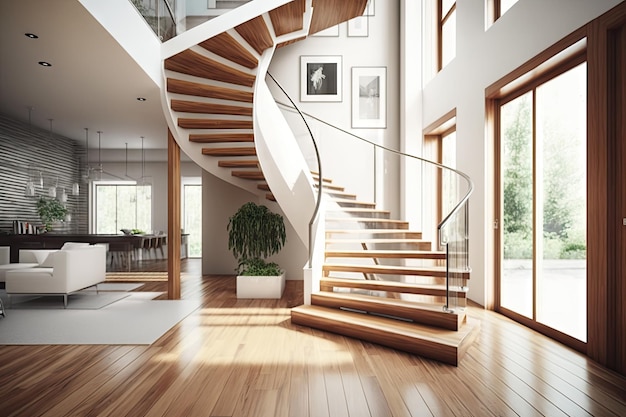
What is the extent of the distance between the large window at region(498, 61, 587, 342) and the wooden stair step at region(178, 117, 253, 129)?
337cm

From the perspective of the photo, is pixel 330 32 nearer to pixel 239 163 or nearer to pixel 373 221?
pixel 239 163

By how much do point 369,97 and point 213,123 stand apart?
3.35 metres

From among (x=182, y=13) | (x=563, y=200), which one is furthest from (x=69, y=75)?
(x=563, y=200)

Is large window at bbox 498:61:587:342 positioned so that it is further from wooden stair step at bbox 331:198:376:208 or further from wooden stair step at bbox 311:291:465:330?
wooden stair step at bbox 331:198:376:208

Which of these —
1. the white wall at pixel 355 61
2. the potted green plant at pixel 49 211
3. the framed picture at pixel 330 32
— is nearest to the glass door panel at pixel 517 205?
the white wall at pixel 355 61

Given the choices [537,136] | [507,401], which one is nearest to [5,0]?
[507,401]

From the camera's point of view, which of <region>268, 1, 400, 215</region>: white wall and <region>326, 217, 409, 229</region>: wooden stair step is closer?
<region>326, 217, 409, 229</region>: wooden stair step

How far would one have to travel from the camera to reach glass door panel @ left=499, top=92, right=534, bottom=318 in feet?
14.1

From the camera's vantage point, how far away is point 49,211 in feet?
28.7

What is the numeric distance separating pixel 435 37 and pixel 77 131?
7.70 metres

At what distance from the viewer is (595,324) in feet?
10.3

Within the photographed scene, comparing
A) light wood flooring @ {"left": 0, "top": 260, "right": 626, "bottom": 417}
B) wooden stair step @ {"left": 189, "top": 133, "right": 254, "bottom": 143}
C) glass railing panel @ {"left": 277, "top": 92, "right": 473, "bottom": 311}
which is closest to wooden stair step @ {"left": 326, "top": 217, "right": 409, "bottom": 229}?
glass railing panel @ {"left": 277, "top": 92, "right": 473, "bottom": 311}

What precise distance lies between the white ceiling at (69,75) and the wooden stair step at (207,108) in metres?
0.35

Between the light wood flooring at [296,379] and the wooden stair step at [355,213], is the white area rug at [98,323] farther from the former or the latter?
the wooden stair step at [355,213]
